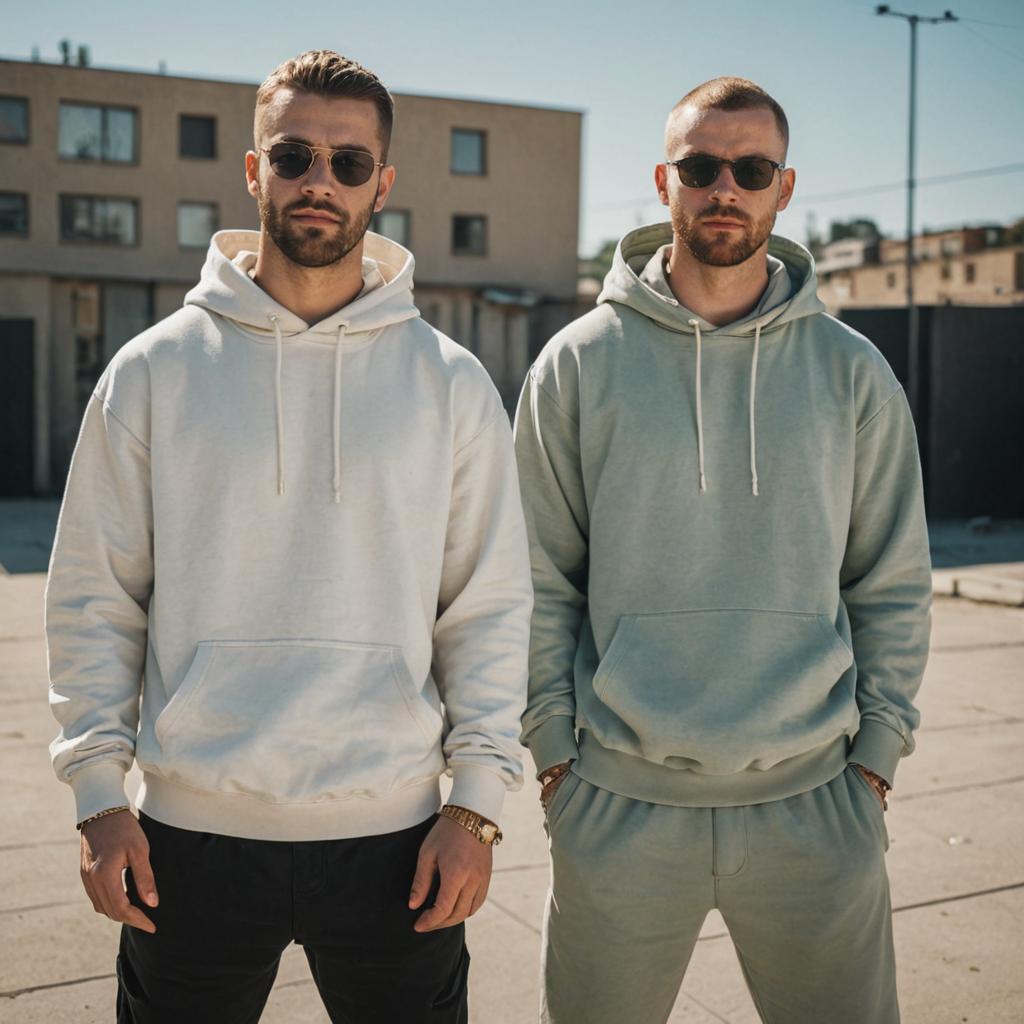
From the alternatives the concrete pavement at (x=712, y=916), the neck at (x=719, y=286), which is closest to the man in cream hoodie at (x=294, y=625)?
the neck at (x=719, y=286)

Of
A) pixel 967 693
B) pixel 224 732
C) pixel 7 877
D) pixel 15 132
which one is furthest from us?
pixel 15 132

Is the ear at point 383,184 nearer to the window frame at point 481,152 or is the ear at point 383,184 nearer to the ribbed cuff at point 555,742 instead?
the ribbed cuff at point 555,742

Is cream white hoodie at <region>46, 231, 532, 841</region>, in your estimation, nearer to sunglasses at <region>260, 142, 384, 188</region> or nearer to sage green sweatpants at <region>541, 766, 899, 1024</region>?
sunglasses at <region>260, 142, 384, 188</region>

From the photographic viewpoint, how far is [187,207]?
34875 mm

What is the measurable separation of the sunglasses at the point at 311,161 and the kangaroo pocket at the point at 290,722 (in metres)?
0.86

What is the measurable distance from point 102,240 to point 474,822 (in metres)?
34.6

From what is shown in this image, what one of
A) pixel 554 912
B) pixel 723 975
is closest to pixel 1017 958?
pixel 723 975

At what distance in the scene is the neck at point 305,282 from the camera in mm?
2379

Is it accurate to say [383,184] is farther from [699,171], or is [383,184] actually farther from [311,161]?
[699,171]

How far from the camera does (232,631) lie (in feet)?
7.29

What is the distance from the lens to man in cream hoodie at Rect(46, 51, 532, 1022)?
2197 mm

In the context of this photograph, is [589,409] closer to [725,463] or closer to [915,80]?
[725,463]

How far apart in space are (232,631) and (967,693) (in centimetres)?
641

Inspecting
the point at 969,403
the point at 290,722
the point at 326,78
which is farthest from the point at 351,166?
the point at 969,403
